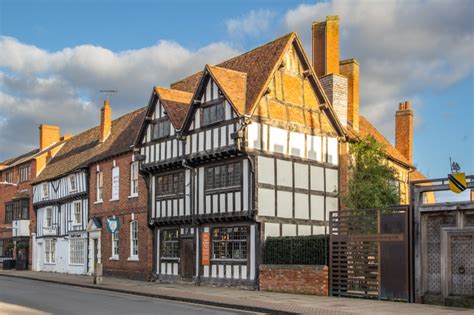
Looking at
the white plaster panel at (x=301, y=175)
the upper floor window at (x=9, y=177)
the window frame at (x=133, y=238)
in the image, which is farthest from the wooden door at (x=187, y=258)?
A: the upper floor window at (x=9, y=177)

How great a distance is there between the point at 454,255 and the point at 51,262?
31938 mm

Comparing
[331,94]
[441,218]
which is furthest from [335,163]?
[441,218]

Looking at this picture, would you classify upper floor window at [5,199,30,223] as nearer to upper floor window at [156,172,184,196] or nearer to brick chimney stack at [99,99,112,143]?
brick chimney stack at [99,99,112,143]

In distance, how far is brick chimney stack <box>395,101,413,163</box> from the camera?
1475 inches

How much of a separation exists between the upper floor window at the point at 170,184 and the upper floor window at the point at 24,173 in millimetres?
21566

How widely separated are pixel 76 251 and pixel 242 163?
713 inches

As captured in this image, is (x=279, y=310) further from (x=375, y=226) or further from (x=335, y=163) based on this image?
(x=335, y=163)

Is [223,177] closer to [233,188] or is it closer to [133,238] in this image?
[233,188]

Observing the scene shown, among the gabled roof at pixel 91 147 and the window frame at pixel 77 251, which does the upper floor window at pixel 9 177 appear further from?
the window frame at pixel 77 251

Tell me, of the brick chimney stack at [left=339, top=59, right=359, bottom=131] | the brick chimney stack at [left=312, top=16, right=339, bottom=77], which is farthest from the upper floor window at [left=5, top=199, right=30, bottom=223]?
the brick chimney stack at [left=339, top=59, right=359, bottom=131]

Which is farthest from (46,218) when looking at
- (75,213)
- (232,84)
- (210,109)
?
(232,84)

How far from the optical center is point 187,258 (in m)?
28.8

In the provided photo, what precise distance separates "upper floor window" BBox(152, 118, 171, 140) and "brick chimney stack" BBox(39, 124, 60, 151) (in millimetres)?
23946

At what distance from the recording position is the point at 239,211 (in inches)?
1011
